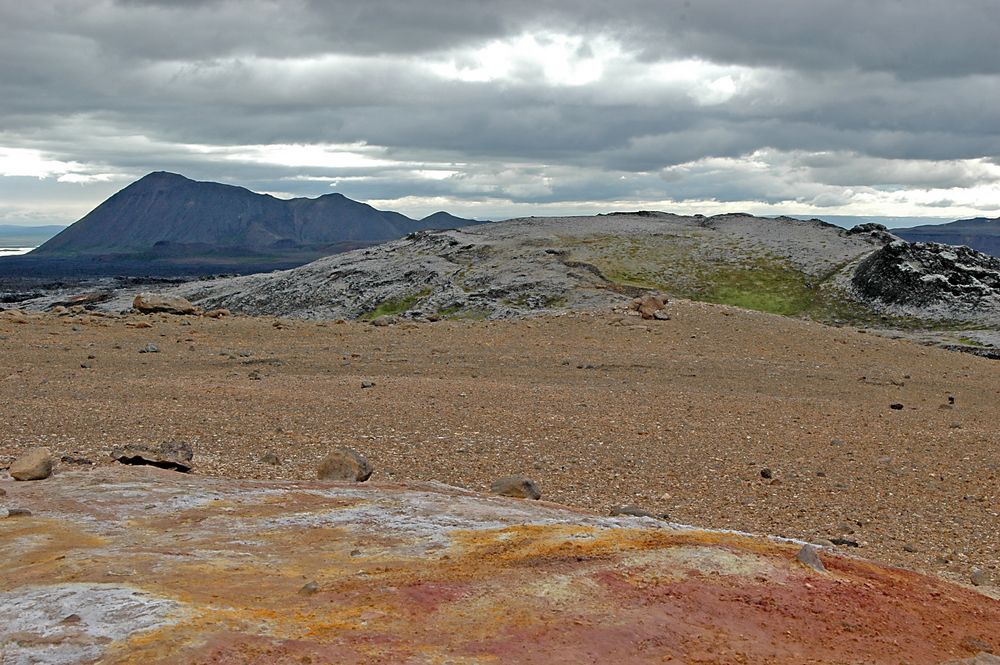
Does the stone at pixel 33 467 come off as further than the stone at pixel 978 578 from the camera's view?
Yes

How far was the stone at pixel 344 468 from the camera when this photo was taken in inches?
540

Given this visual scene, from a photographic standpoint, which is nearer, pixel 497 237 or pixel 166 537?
pixel 166 537

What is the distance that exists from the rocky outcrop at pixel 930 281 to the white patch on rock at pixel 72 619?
4596cm

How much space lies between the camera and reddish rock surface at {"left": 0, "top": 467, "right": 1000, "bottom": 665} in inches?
276

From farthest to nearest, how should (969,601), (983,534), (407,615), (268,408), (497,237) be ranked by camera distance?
(497,237)
(268,408)
(983,534)
(969,601)
(407,615)

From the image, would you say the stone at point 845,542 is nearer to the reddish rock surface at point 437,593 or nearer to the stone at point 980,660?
the reddish rock surface at point 437,593

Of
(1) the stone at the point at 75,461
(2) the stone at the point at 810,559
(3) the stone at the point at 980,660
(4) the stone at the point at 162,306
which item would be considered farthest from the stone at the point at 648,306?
(3) the stone at the point at 980,660

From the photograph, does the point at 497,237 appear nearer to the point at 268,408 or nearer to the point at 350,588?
the point at 268,408

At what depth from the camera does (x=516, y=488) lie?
13.1 metres

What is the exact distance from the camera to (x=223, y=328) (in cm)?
3231

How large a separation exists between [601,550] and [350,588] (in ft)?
8.51

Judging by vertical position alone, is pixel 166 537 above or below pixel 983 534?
above

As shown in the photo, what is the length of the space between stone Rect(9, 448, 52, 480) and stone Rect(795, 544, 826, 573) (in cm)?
987

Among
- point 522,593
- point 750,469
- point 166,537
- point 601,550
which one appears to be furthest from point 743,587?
point 750,469
